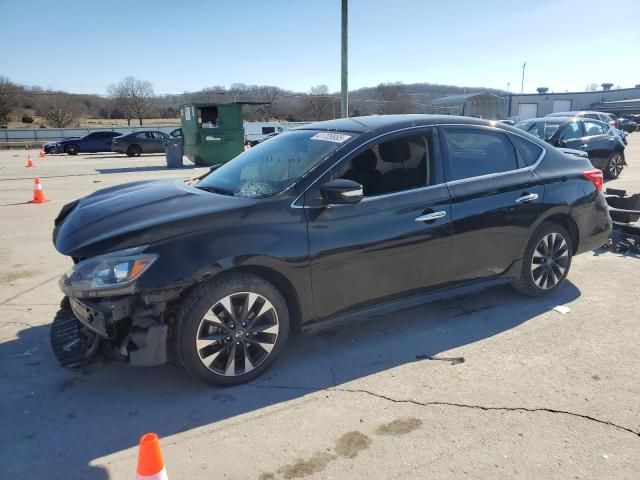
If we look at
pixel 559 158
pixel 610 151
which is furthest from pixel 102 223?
pixel 610 151

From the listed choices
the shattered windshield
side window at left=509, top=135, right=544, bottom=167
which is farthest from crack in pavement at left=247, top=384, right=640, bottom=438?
side window at left=509, top=135, right=544, bottom=167

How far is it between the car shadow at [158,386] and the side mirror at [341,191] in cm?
122

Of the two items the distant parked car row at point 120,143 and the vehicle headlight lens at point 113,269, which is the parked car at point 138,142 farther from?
the vehicle headlight lens at point 113,269

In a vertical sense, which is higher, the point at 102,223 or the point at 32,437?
the point at 102,223

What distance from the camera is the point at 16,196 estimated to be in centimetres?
1184

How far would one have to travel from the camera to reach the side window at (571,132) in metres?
12.0

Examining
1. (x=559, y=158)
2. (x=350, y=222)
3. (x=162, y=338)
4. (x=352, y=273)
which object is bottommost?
(x=162, y=338)

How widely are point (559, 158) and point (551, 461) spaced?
3165 millimetres

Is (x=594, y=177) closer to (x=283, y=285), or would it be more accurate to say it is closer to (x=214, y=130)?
(x=283, y=285)

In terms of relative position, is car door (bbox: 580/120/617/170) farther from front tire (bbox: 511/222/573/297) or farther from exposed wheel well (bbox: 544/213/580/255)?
front tire (bbox: 511/222/573/297)

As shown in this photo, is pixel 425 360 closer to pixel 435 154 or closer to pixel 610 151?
pixel 435 154

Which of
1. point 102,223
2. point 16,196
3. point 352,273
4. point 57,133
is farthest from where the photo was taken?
point 57,133

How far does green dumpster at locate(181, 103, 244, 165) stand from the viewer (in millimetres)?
18891

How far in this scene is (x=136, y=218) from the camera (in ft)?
10.9
